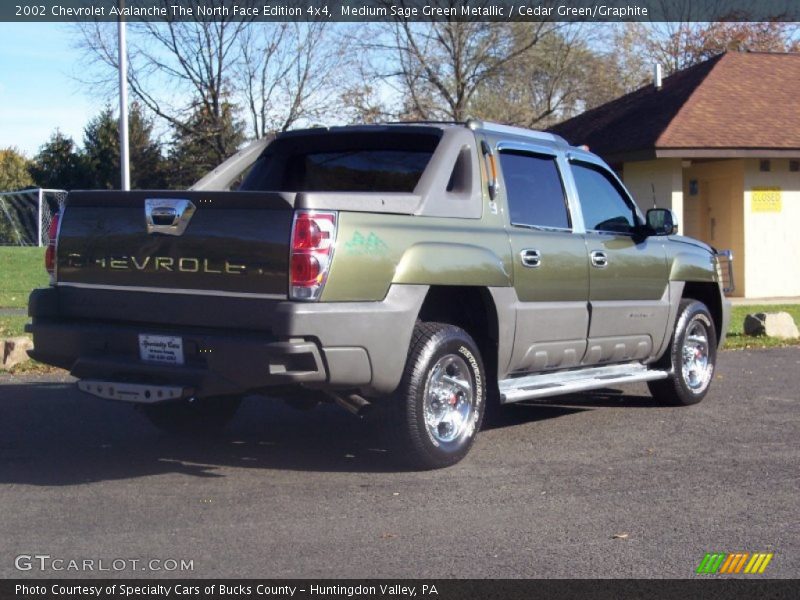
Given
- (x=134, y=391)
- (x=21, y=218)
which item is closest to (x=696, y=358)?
(x=134, y=391)

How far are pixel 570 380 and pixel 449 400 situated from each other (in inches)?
57.2

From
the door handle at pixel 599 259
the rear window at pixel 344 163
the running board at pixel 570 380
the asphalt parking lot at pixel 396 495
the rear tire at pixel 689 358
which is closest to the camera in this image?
the asphalt parking lot at pixel 396 495

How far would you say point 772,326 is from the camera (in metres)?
14.4

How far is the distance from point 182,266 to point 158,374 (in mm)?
630

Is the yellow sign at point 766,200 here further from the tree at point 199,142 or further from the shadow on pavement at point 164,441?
the tree at point 199,142

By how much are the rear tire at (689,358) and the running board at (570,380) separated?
0.51ft

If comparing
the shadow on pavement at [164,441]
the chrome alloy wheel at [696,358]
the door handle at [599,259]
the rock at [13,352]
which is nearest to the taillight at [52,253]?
the shadow on pavement at [164,441]

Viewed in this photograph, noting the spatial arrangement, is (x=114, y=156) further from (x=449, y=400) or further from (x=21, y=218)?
(x=449, y=400)

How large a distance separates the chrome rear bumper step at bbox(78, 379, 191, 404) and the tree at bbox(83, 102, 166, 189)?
110 ft

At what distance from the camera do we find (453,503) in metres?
5.96

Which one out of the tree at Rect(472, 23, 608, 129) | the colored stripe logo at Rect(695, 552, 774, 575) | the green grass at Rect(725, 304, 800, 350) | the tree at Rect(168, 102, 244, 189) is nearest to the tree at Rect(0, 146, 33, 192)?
the tree at Rect(168, 102, 244, 189)

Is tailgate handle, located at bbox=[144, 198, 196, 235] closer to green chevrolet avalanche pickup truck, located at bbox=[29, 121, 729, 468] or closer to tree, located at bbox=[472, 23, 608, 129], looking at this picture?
green chevrolet avalanche pickup truck, located at bbox=[29, 121, 729, 468]

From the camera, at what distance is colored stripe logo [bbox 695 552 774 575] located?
4.86 metres

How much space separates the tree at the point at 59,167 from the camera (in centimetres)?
4811
